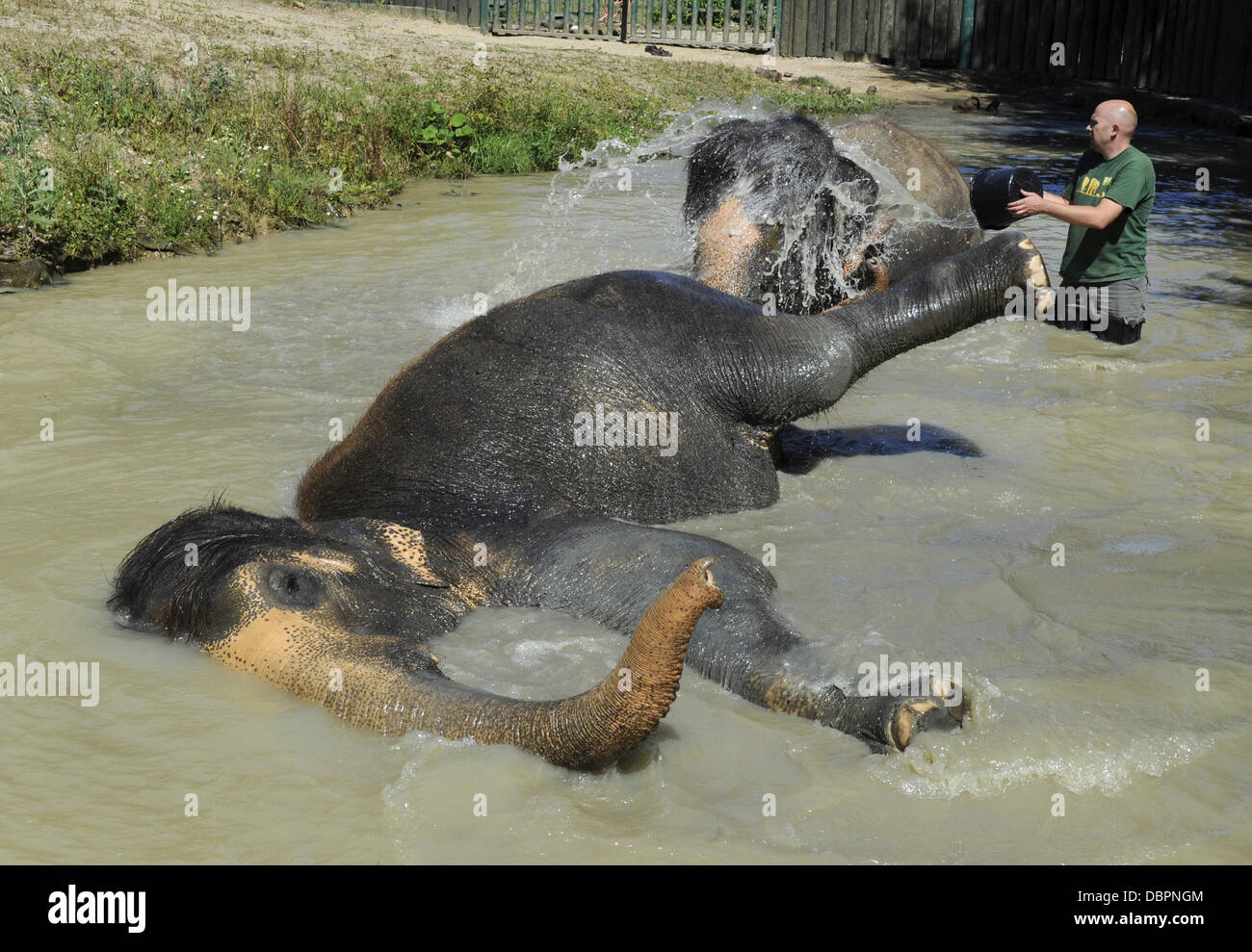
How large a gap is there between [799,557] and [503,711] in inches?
79.1

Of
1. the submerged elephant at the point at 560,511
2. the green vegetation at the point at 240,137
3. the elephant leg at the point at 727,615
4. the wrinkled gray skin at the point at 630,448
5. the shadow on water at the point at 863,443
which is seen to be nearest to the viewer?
the submerged elephant at the point at 560,511

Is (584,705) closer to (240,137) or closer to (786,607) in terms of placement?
(786,607)

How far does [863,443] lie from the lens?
6000mm

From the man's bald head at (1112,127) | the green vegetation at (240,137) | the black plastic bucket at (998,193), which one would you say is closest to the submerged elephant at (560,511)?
the black plastic bucket at (998,193)

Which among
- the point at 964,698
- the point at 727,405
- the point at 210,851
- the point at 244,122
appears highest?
the point at 244,122

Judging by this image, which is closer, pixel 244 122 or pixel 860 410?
pixel 860 410

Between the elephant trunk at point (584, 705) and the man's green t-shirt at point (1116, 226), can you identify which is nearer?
the elephant trunk at point (584, 705)

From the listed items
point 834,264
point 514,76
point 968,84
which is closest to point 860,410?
point 834,264

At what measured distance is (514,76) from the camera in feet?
53.0

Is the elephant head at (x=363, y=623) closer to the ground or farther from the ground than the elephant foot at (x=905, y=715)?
farther from the ground

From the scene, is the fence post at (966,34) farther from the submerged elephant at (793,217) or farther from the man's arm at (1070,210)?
the submerged elephant at (793,217)

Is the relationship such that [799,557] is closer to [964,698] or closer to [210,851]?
[964,698]

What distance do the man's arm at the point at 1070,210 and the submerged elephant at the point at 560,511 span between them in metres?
1.91

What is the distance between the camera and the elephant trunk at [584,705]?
2.47 m
